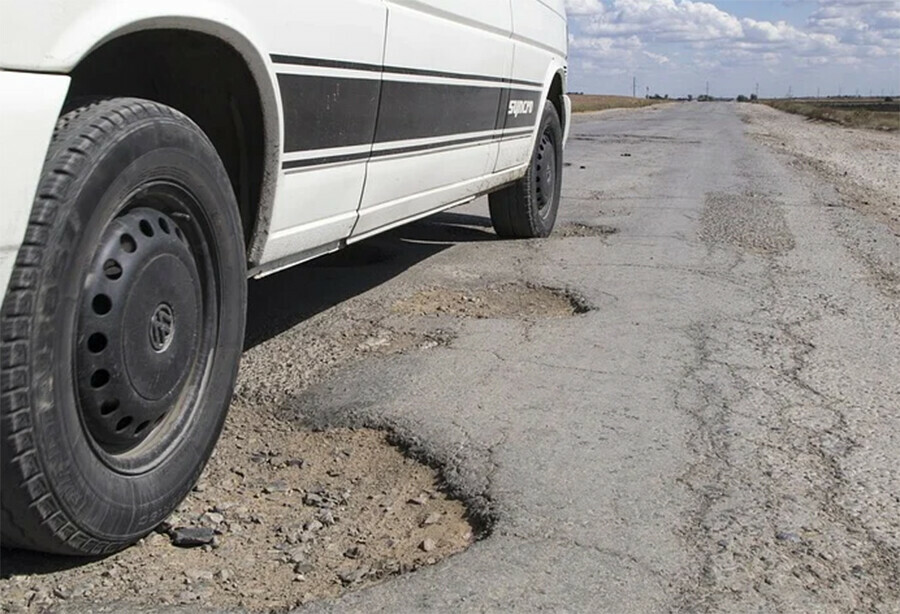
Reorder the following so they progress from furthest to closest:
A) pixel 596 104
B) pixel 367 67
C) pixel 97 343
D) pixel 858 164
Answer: pixel 596 104 → pixel 858 164 → pixel 367 67 → pixel 97 343

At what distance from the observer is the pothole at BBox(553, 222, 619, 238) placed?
7727 millimetres

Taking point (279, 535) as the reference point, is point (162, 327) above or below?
above

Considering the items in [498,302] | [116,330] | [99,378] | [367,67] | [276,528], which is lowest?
[276,528]

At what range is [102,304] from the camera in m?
2.44

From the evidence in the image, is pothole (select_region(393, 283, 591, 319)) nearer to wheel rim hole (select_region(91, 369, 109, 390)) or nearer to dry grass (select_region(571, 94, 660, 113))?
wheel rim hole (select_region(91, 369, 109, 390))

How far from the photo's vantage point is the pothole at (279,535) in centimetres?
243

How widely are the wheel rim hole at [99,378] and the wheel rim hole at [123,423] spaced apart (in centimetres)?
12

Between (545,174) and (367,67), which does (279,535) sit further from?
(545,174)

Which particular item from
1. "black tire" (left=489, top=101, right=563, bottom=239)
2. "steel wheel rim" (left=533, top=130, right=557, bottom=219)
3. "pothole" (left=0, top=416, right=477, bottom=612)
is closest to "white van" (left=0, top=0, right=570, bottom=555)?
"pothole" (left=0, top=416, right=477, bottom=612)

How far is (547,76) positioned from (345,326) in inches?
119

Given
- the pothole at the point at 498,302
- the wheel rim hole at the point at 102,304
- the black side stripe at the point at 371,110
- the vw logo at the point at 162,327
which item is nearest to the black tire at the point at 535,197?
the pothole at the point at 498,302

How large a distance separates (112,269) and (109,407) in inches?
13.1

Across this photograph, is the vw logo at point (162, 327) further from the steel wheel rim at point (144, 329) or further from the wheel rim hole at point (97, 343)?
the wheel rim hole at point (97, 343)

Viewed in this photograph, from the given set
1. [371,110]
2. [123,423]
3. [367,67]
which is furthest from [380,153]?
Answer: [123,423]
